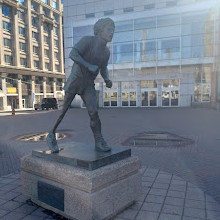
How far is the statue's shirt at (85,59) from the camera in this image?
12.9 ft

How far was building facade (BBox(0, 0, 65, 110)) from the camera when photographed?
43.4 meters

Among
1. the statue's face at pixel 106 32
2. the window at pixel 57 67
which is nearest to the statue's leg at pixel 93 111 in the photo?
the statue's face at pixel 106 32

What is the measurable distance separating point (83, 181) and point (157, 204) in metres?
1.52

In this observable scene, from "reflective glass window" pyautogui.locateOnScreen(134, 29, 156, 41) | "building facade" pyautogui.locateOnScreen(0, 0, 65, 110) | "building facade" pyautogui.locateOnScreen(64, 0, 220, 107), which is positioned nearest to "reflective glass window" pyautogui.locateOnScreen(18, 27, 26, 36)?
"building facade" pyautogui.locateOnScreen(0, 0, 65, 110)

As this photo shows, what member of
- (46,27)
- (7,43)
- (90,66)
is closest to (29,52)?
(7,43)

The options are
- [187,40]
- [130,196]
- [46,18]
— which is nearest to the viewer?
[130,196]

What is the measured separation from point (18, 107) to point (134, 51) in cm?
2686

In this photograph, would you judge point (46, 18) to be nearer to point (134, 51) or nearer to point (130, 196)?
point (134, 51)

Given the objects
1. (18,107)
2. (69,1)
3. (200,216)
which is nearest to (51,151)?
(200,216)

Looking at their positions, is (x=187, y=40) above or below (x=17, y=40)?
below

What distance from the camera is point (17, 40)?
45.3 metres

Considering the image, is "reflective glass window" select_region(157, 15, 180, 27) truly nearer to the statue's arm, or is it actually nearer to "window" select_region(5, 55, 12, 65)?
"window" select_region(5, 55, 12, 65)

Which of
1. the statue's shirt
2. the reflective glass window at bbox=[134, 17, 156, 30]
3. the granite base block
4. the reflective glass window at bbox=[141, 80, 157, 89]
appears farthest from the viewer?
the reflective glass window at bbox=[141, 80, 157, 89]

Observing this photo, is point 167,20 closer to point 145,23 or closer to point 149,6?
point 145,23
